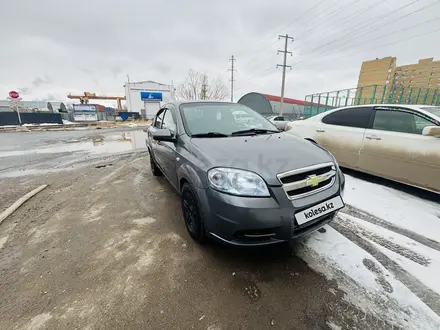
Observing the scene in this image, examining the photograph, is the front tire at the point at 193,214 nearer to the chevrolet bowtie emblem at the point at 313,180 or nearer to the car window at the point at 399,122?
the chevrolet bowtie emblem at the point at 313,180

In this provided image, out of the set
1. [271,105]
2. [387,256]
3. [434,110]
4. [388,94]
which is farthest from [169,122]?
[271,105]


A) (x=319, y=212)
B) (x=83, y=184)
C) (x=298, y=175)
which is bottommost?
(x=83, y=184)

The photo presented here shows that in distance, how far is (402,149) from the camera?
3391 mm

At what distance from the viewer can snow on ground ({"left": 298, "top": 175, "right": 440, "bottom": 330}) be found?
1633 mm

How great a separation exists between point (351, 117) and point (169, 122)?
352cm

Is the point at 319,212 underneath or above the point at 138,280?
above

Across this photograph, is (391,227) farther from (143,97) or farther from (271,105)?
(143,97)

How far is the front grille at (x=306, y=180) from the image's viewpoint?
71.9 inches

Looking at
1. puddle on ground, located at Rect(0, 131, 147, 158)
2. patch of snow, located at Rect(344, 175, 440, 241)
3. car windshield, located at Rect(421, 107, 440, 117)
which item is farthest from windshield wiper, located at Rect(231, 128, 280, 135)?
puddle on ground, located at Rect(0, 131, 147, 158)

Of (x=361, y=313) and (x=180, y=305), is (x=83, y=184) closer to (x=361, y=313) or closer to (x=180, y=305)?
(x=180, y=305)

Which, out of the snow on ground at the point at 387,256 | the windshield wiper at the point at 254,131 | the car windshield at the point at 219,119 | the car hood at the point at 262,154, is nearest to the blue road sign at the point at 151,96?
the car windshield at the point at 219,119

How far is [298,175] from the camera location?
6.19ft

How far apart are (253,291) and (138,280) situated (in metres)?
1.03

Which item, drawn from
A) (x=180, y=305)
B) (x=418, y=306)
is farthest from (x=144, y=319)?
(x=418, y=306)
